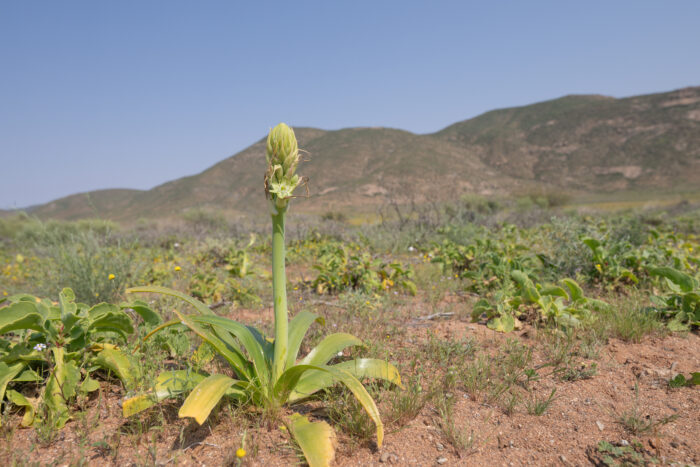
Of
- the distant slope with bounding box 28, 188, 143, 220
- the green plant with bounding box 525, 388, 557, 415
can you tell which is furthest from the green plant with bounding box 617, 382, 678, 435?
the distant slope with bounding box 28, 188, 143, 220

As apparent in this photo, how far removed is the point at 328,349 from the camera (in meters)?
2.33

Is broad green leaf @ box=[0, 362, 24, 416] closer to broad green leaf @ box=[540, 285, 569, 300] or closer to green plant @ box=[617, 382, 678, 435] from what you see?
green plant @ box=[617, 382, 678, 435]

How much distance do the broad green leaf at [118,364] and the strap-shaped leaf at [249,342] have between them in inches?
25.9

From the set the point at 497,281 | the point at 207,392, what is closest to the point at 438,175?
the point at 497,281

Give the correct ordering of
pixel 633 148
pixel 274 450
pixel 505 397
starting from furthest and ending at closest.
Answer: pixel 633 148, pixel 505 397, pixel 274 450

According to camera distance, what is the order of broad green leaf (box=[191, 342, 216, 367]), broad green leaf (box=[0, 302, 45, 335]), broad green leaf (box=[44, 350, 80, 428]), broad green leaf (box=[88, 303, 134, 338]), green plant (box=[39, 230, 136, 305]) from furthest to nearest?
green plant (box=[39, 230, 136, 305]), broad green leaf (box=[191, 342, 216, 367]), broad green leaf (box=[88, 303, 134, 338]), broad green leaf (box=[44, 350, 80, 428]), broad green leaf (box=[0, 302, 45, 335])

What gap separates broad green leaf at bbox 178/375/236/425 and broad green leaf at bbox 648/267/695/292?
3924mm

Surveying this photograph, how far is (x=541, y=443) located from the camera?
1.97 meters

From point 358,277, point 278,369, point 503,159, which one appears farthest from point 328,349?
point 503,159

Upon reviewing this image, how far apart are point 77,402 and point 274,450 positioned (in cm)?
124

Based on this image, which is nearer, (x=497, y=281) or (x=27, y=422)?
(x=27, y=422)

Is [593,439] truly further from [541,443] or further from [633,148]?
[633,148]

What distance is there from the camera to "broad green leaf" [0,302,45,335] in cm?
190

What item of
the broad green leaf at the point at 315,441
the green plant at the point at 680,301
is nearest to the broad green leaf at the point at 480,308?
the green plant at the point at 680,301
